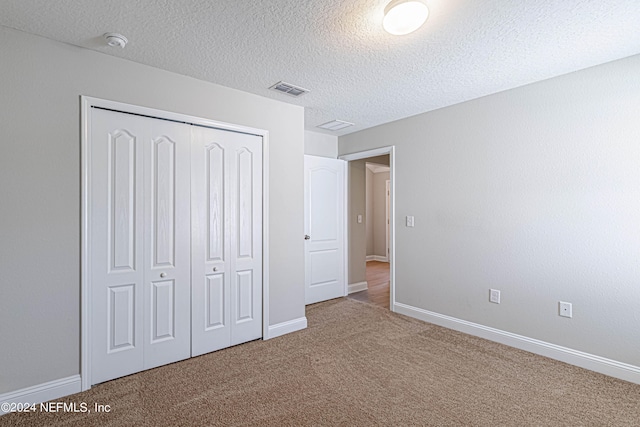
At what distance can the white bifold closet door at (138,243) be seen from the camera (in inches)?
88.9

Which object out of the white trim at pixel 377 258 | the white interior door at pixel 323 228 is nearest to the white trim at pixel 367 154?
the white interior door at pixel 323 228

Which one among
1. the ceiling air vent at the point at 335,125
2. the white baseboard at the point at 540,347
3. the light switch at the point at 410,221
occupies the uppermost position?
the ceiling air vent at the point at 335,125

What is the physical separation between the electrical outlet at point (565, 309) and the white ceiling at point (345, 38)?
1.98 metres

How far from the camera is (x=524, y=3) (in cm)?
173

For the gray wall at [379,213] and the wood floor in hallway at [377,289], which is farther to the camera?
the gray wall at [379,213]

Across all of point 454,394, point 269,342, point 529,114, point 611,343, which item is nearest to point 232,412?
point 269,342

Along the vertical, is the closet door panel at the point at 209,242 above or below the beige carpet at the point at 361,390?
above

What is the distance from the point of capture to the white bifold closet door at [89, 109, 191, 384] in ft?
7.41

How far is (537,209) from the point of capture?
2.78 meters

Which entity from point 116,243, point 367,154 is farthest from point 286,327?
point 367,154

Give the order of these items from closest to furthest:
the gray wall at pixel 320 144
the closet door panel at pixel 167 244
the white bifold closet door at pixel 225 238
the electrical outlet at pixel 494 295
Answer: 1. the closet door panel at pixel 167 244
2. the white bifold closet door at pixel 225 238
3. the electrical outlet at pixel 494 295
4. the gray wall at pixel 320 144

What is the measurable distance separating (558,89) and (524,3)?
4.28 feet

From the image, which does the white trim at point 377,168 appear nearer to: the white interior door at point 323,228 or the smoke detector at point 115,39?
the white interior door at point 323,228

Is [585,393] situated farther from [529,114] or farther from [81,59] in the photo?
[81,59]
